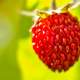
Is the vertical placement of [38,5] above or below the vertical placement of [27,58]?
above

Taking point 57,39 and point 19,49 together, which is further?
point 19,49

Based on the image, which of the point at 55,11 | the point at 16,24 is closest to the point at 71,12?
the point at 55,11

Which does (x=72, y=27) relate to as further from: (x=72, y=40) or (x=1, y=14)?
(x=1, y=14)

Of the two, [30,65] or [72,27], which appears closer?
[72,27]
